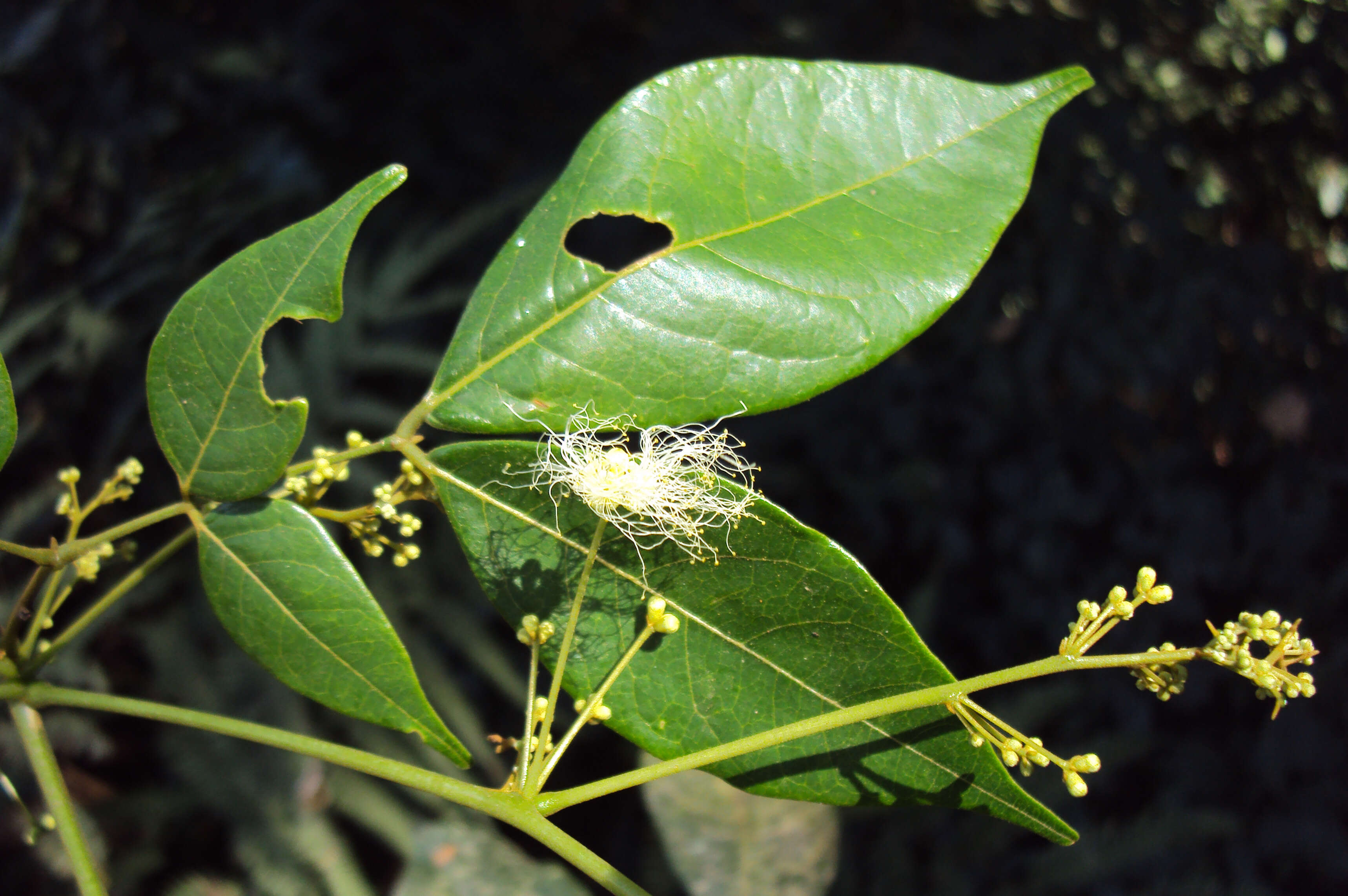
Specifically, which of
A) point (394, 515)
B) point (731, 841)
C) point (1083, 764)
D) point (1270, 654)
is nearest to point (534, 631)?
point (394, 515)

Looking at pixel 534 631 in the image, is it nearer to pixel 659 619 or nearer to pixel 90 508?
pixel 659 619

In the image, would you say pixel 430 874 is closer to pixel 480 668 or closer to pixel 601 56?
pixel 480 668

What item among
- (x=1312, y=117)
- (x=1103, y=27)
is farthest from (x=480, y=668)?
(x=1312, y=117)

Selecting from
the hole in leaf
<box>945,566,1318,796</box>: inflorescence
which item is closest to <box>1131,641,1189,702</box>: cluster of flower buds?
<box>945,566,1318,796</box>: inflorescence

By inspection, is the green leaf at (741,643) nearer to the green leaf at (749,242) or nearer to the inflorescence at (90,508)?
the green leaf at (749,242)

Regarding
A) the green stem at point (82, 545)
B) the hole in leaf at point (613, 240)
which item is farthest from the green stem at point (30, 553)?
the hole in leaf at point (613, 240)

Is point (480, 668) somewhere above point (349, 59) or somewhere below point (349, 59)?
below
